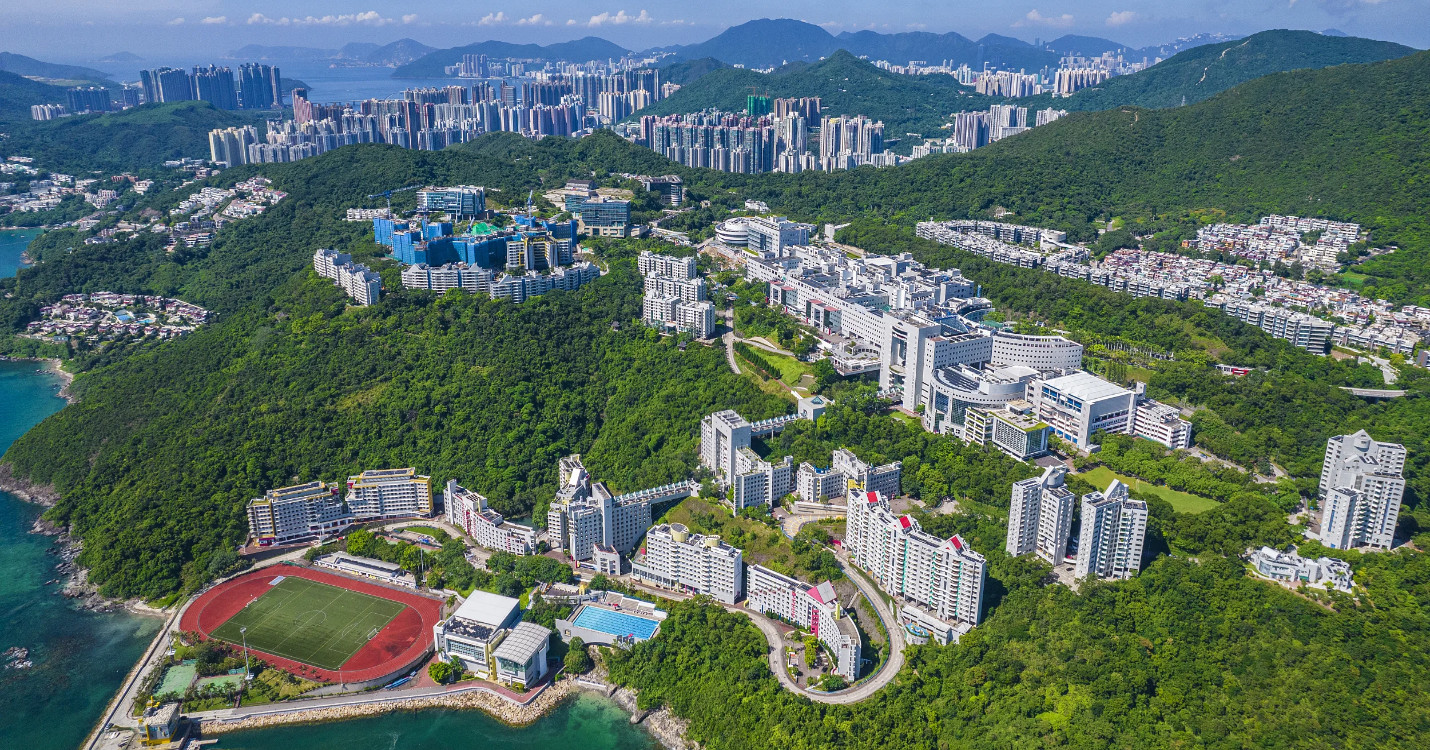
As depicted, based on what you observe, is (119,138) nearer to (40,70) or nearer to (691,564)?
(40,70)

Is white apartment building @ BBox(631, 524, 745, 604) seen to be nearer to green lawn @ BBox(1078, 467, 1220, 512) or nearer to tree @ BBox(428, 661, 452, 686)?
tree @ BBox(428, 661, 452, 686)

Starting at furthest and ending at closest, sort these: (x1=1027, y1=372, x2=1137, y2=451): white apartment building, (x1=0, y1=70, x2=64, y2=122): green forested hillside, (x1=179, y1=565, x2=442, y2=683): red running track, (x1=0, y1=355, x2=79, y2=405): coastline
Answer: (x1=0, y1=70, x2=64, y2=122): green forested hillside, (x1=0, y1=355, x2=79, y2=405): coastline, (x1=1027, y1=372, x2=1137, y2=451): white apartment building, (x1=179, y1=565, x2=442, y2=683): red running track

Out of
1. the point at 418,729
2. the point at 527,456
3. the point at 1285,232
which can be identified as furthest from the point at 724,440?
the point at 1285,232

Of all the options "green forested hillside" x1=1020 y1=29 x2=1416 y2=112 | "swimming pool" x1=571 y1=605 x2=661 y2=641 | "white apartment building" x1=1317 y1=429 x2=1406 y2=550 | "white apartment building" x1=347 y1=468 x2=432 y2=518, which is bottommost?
"swimming pool" x1=571 y1=605 x2=661 y2=641

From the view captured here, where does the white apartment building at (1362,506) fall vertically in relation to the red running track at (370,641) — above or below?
above

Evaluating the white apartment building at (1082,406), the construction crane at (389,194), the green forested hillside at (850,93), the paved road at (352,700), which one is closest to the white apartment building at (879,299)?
the white apartment building at (1082,406)

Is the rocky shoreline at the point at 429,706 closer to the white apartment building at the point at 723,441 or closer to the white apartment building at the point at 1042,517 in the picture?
the white apartment building at the point at 723,441

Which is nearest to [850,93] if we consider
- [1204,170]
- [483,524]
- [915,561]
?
[1204,170]

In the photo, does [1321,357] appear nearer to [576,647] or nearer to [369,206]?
[576,647]

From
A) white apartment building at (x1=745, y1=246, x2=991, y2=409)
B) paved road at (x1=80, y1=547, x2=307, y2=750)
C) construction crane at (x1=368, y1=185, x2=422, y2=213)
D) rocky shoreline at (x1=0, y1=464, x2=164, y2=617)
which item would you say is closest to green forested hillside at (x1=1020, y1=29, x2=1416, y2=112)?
white apartment building at (x1=745, y1=246, x2=991, y2=409)
